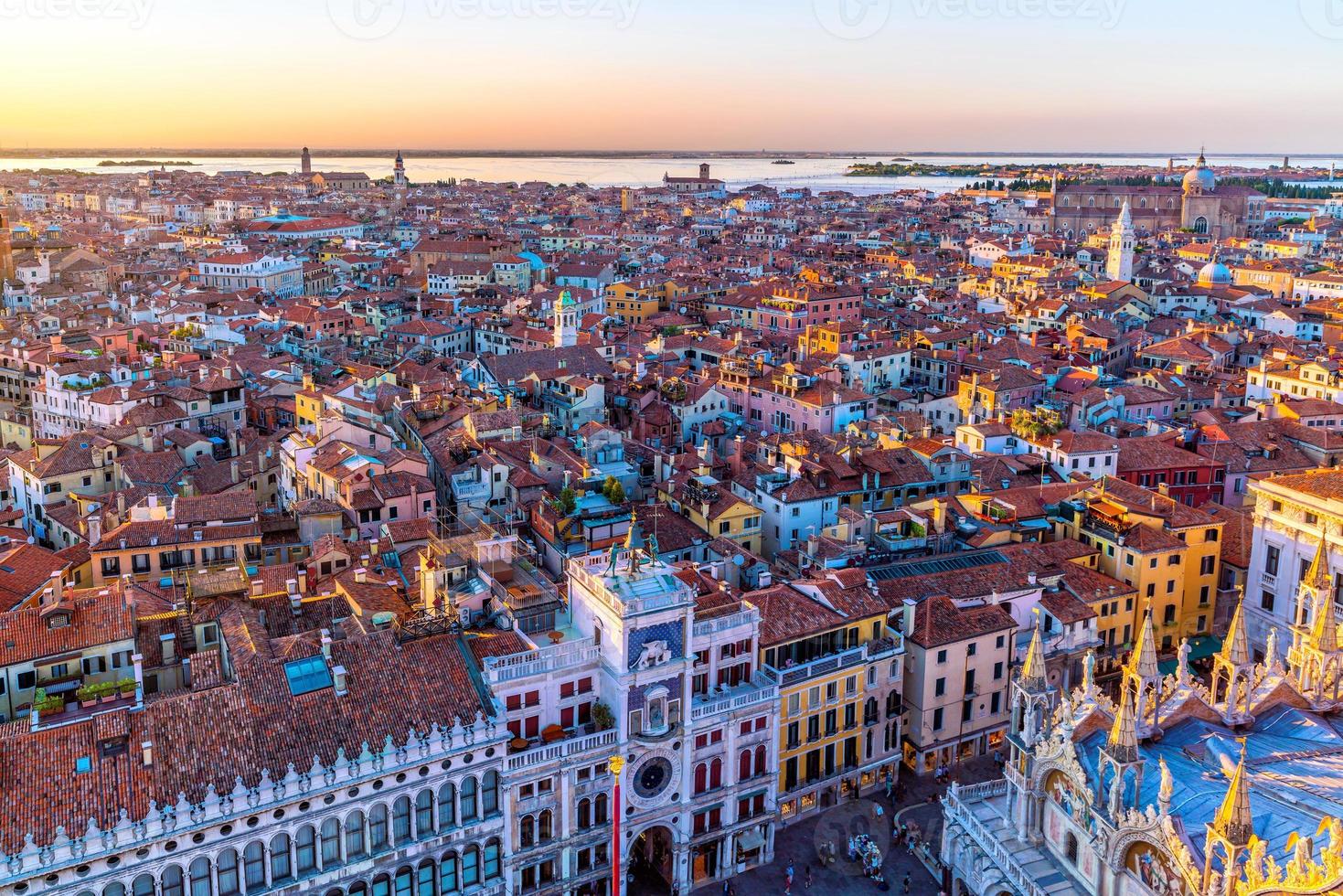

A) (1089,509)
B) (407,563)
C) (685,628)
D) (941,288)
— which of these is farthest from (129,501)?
(941,288)

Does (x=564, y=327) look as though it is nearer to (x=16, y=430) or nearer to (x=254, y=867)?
(x=16, y=430)

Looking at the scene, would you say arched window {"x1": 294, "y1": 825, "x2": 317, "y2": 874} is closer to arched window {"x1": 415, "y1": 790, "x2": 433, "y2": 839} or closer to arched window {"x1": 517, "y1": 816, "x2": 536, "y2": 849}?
arched window {"x1": 415, "y1": 790, "x2": 433, "y2": 839}

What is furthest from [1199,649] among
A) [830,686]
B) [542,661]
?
[542,661]

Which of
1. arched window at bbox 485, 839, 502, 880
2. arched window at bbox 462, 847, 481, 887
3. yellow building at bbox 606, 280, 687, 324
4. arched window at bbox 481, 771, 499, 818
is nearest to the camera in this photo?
arched window at bbox 481, 771, 499, 818

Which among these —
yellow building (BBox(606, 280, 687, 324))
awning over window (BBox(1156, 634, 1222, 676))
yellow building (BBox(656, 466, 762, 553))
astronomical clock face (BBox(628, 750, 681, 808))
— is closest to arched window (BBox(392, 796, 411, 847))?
astronomical clock face (BBox(628, 750, 681, 808))

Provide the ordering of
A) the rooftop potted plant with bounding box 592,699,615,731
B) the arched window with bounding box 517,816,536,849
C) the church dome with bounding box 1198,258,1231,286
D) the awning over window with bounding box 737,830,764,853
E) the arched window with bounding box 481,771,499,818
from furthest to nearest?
the church dome with bounding box 1198,258,1231,286
the awning over window with bounding box 737,830,764,853
the rooftop potted plant with bounding box 592,699,615,731
the arched window with bounding box 517,816,536,849
the arched window with bounding box 481,771,499,818

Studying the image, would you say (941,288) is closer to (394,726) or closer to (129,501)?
(129,501)
